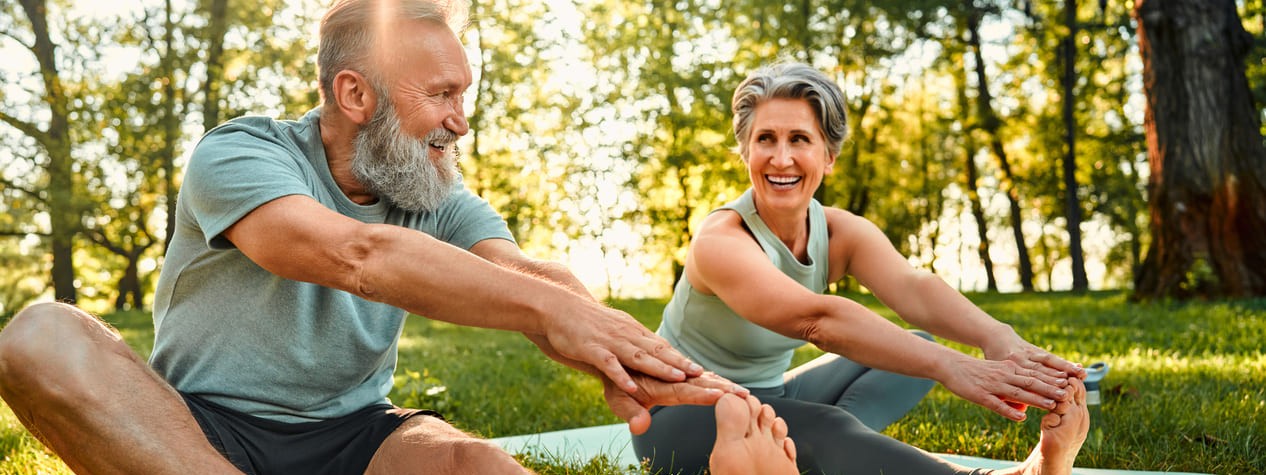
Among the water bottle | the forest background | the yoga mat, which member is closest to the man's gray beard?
the yoga mat

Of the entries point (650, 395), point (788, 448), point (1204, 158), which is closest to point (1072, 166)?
point (1204, 158)

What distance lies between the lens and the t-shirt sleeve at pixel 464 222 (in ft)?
8.79

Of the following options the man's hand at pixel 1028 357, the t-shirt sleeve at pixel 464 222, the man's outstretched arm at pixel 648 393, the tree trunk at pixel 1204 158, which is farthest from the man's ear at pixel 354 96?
the tree trunk at pixel 1204 158

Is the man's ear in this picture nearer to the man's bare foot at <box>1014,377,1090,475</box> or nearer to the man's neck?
the man's neck

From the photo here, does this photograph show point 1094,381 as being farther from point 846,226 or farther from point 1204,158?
point 1204,158

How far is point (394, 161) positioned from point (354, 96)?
0.68 ft

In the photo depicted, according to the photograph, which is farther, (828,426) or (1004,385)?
(828,426)

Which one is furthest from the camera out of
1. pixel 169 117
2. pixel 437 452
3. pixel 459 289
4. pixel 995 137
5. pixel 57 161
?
pixel 995 137

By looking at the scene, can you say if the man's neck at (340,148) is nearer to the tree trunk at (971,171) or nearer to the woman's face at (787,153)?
the woman's face at (787,153)

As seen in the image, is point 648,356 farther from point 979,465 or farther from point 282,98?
point 282,98

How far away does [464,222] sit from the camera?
270cm

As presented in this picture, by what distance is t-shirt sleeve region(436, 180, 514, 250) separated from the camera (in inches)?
105

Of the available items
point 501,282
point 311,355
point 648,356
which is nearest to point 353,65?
point 311,355

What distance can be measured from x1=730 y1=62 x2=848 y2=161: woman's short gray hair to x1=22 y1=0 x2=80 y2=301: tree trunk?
1876 cm
